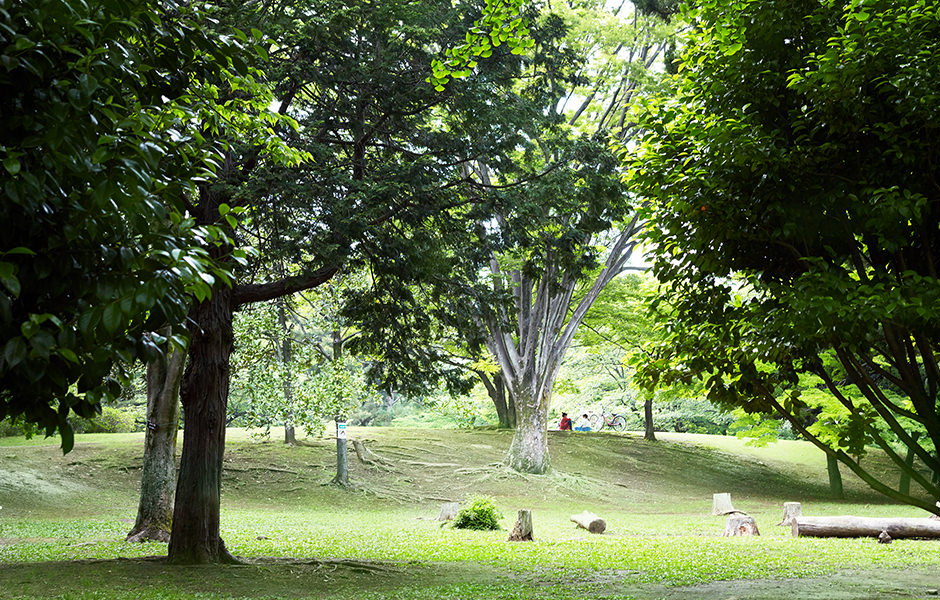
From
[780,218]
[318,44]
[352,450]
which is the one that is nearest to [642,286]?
[352,450]

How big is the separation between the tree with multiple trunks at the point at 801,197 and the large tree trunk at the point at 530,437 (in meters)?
17.0

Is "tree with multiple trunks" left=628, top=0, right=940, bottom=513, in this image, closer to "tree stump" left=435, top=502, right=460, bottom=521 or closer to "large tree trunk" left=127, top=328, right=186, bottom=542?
"large tree trunk" left=127, top=328, right=186, bottom=542

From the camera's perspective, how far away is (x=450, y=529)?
1507 centimetres

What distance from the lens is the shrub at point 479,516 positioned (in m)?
14.9

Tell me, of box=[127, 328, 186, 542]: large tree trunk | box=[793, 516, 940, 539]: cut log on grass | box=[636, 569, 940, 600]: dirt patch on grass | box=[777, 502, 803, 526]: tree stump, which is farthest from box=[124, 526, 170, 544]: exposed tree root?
box=[777, 502, 803, 526]: tree stump

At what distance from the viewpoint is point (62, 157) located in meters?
2.40

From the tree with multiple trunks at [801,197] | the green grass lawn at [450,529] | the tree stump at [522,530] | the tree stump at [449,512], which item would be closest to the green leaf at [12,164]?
the tree with multiple trunks at [801,197]

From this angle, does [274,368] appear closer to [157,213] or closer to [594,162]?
[594,162]

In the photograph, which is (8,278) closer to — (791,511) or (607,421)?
(791,511)

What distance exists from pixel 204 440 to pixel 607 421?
32.3 meters

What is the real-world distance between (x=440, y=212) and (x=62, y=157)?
26.9ft

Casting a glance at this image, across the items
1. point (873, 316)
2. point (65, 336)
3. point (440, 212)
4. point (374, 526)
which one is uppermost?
point (440, 212)

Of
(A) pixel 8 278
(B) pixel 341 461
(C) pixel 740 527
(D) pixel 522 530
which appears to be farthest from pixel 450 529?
(A) pixel 8 278

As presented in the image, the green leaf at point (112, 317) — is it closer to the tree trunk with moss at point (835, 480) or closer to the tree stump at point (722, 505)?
the tree stump at point (722, 505)
